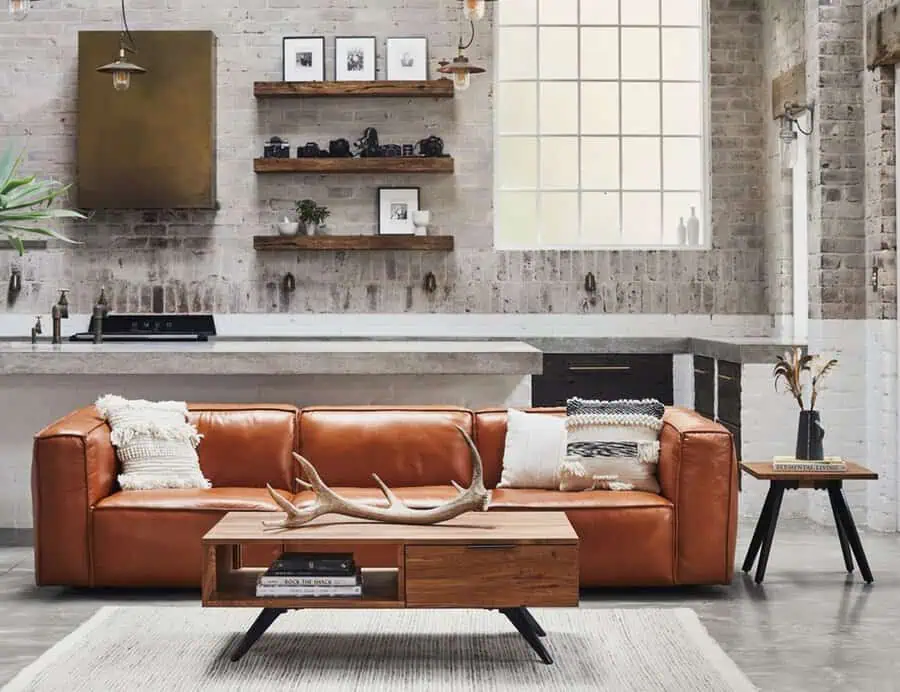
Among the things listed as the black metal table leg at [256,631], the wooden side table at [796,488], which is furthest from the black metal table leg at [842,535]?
the black metal table leg at [256,631]

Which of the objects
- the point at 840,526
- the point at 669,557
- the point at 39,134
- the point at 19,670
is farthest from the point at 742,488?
the point at 39,134

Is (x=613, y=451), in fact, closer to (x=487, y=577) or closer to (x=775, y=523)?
(x=775, y=523)

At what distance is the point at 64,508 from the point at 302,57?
16.2ft

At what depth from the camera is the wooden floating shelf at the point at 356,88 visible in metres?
9.06

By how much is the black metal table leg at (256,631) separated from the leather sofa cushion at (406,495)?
930 millimetres

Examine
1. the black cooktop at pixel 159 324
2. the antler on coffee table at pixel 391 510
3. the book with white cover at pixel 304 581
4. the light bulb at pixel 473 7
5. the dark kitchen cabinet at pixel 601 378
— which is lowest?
the book with white cover at pixel 304 581

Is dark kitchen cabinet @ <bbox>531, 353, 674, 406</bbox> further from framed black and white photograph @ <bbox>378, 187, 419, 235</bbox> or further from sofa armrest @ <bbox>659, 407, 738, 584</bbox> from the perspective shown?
sofa armrest @ <bbox>659, 407, 738, 584</bbox>

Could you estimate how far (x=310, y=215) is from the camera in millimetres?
9180

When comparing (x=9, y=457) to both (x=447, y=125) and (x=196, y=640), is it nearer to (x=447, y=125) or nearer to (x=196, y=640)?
(x=196, y=640)

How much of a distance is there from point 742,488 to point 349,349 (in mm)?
2605

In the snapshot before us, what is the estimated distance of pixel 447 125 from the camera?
9.34 meters

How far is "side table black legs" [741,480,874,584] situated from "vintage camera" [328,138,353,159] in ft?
15.2

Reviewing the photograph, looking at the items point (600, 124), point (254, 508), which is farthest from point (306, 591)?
point (600, 124)

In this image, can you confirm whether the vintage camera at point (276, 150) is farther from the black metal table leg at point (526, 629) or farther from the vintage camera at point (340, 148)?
the black metal table leg at point (526, 629)
